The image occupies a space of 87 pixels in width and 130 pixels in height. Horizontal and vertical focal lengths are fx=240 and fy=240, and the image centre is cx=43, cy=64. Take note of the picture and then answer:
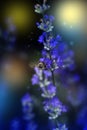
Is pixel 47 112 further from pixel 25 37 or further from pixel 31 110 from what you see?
pixel 25 37

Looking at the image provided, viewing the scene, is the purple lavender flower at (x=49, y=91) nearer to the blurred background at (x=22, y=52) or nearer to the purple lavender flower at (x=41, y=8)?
the blurred background at (x=22, y=52)

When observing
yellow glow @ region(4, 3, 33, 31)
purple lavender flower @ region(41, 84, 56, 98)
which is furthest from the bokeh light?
purple lavender flower @ region(41, 84, 56, 98)

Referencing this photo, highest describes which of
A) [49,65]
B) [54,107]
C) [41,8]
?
[41,8]

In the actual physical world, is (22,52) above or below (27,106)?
above

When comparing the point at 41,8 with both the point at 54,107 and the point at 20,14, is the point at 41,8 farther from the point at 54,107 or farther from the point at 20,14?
the point at 54,107

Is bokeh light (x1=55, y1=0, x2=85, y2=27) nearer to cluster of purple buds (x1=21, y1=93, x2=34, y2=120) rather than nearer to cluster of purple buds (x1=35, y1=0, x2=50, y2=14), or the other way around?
cluster of purple buds (x1=35, y1=0, x2=50, y2=14)

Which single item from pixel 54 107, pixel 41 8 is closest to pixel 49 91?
pixel 54 107
